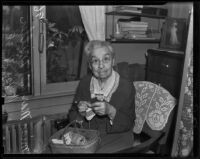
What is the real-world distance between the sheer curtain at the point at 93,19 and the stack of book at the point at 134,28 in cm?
10

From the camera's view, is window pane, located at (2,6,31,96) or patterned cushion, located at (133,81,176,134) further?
patterned cushion, located at (133,81,176,134)

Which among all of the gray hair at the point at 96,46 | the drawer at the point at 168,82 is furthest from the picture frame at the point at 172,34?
the gray hair at the point at 96,46

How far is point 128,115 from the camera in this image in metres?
1.33

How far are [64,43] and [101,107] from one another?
0.34 m

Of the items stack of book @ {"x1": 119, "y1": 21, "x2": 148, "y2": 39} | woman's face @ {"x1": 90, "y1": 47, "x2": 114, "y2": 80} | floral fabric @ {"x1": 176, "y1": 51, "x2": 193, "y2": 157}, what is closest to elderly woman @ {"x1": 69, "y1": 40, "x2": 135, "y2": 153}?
woman's face @ {"x1": 90, "y1": 47, "x2": 114, "y2": 80}

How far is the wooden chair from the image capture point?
133cm

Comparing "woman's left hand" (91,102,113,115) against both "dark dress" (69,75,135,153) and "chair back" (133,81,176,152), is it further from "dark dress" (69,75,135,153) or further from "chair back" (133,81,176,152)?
"chair back" (133,81,176,152)

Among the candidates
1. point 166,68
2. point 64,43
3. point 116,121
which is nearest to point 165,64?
point 166,68

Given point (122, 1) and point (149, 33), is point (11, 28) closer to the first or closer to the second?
point (122, 1)

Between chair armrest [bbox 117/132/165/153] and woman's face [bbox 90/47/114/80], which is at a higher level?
woman's face [bbox 90/47/114/80]

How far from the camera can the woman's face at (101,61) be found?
4.13ft

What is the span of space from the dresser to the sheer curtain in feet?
0.82

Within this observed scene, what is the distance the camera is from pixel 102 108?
1.26m

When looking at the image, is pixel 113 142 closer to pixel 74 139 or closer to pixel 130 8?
pixel 74 139
